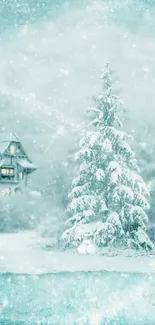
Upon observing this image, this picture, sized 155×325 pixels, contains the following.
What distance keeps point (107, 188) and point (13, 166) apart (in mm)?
8412

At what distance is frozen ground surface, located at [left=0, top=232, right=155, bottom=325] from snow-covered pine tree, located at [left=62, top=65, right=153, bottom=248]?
1.38 meters

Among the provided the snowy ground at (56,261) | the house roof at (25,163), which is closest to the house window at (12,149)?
the house roof at (25,163)

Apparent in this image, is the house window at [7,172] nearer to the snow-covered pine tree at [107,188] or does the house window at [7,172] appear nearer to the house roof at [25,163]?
the house roof at [25,163]

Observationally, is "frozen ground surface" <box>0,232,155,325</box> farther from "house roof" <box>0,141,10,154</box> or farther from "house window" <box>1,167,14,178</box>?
"house roof" <box>0,141,10,154</box>

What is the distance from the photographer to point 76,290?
30.5 feet

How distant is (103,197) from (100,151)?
1722 mm

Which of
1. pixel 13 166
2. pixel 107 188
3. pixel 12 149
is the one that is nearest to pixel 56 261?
pixel 107 188

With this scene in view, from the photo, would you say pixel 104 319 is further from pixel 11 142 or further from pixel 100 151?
pixel 11 142

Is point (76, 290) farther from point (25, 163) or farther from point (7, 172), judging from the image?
point (25, 163)

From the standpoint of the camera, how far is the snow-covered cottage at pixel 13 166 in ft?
71.8

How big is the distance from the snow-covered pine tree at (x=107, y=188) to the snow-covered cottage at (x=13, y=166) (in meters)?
6.53

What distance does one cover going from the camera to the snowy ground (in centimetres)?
1151

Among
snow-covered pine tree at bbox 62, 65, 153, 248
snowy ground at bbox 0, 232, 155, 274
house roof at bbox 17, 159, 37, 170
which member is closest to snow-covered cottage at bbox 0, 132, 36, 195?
house roof at bbox 17, 159, 37, 170

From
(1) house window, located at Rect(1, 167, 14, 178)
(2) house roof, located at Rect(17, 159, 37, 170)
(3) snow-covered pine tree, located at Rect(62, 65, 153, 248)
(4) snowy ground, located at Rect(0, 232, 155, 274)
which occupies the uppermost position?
(2) house roof, located at Rect(17, 159, 37, 170)
